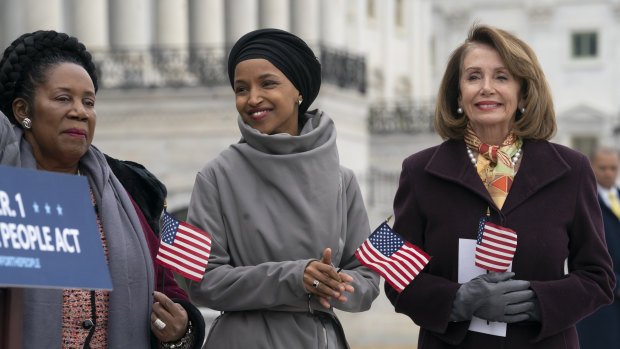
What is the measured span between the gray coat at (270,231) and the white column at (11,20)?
25727 mm

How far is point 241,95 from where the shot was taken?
18.9ft

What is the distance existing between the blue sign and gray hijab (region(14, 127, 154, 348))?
0.52 m

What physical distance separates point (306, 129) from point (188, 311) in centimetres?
100

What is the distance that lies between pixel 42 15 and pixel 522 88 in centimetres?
2498

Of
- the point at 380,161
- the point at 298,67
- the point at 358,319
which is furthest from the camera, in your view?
the point at 380,161

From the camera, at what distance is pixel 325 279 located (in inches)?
209

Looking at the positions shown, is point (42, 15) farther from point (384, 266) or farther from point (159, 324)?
point (384, 266)

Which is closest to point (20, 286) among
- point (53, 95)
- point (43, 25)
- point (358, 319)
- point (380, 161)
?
point (53, 95)

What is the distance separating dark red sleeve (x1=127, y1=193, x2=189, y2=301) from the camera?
18.7 ft

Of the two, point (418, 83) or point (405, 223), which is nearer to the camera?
point (405, 223)

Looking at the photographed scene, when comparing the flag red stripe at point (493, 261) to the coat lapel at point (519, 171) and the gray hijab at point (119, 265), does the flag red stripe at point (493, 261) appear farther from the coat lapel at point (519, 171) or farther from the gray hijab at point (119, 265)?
the gray hijab at point (119, 265)

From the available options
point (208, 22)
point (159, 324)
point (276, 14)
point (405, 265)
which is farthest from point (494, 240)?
point (276, 14)

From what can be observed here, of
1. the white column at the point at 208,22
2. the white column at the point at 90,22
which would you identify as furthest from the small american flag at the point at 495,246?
the white column at the point at 208,22

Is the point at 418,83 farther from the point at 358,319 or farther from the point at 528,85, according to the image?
the point at 528,85
